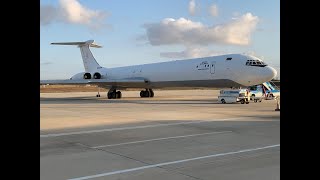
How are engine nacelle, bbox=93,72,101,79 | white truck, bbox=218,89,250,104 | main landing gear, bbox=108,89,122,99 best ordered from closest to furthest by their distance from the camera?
white truck, bbox=218,89,250,104, main landing gear, bbox=108,89,122,99, engine nacelle, bbox=93,72,101,79

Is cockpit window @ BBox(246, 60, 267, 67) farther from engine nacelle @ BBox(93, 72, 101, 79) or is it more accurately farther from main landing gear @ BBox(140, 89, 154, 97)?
engine nacelle @ BBox(93, 72, 101, 79)

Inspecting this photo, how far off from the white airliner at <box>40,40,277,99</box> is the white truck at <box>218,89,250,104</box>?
0.59 m

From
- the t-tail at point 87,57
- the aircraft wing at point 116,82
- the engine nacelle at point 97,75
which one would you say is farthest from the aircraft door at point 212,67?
the t-tail at point 87,57

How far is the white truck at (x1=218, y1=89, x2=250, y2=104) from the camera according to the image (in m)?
26.8

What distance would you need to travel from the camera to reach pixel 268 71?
85.9ft

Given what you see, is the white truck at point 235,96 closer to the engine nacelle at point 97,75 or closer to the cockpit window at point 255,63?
the cockpit window at point 255,63

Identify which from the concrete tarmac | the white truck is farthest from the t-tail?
the concrete tarmac

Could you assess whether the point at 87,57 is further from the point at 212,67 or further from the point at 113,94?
the point at 212,67

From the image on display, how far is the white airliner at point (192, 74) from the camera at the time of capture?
2636 cm

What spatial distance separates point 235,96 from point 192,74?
4.37m

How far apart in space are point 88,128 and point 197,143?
4.72 meters
